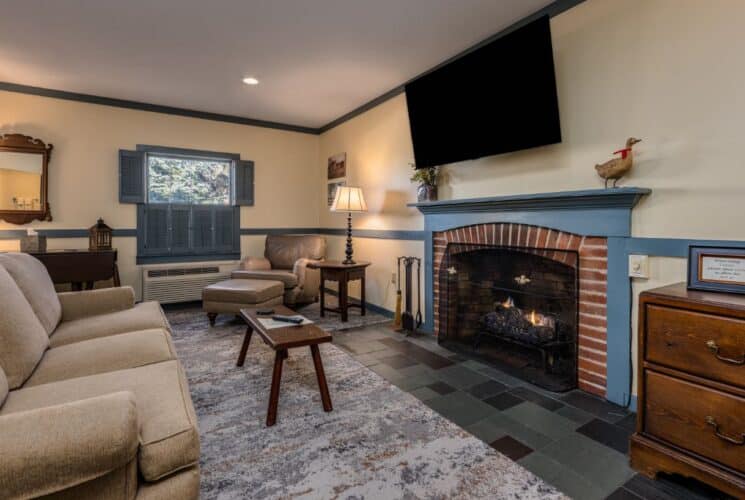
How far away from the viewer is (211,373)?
103 inches

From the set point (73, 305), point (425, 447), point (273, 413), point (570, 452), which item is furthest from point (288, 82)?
point (570, 452)

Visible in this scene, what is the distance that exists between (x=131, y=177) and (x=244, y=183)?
1.29m

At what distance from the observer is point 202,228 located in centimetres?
494

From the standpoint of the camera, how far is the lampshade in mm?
4189

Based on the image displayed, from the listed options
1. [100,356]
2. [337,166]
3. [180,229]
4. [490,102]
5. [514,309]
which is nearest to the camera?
[100,356]

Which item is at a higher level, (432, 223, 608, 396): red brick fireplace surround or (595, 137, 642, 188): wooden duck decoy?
(595, 137, 642, 188): wooden duck decoy

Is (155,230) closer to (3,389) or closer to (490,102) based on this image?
(3,389)

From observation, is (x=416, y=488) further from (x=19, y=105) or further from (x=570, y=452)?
(x=19, y=105)

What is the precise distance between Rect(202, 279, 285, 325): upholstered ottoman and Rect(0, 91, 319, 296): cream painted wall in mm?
1399

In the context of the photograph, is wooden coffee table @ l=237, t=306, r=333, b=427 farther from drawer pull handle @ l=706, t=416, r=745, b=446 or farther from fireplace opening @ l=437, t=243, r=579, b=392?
drawer pull handle @ l=706, t=416, r=745, b=446

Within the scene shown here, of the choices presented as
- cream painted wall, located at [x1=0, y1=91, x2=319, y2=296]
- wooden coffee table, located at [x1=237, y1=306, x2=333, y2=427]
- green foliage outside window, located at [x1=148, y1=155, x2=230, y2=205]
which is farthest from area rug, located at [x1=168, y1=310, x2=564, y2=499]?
green foliage outside window, located at [x1=148, y1=155, x2=230, y2=205]

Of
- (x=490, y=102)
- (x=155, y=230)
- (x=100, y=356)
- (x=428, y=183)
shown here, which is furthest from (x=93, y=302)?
(x=490, y=102)

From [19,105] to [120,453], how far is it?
4.70 m

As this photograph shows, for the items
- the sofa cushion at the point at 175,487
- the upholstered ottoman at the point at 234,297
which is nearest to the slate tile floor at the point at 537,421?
the upholstered ottoman at the point at 234,297
